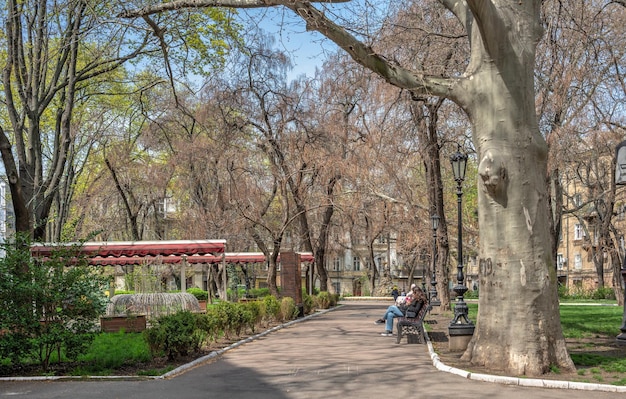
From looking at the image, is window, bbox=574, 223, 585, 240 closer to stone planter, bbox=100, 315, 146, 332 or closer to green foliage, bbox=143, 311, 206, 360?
stone planter, bbox=100, 315, 146, 332

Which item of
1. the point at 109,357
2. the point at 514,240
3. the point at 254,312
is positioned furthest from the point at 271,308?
the point at 514,240

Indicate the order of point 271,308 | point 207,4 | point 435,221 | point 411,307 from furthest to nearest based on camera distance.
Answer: point 435,221, point 271,308, point 411,307, point 207,4

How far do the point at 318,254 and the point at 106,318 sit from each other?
20712 millimetres

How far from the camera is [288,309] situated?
942 inches

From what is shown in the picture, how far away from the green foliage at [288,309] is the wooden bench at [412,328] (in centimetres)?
818

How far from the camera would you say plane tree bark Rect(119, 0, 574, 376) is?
33.5 ft

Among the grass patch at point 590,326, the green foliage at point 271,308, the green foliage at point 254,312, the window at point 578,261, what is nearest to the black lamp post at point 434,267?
the grass patch at point 590,326

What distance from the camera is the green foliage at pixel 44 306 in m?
11.0

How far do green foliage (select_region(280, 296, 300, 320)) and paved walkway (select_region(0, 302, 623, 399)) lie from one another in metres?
9.32

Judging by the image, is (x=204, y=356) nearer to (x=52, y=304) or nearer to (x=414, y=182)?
(x=52, y=304)

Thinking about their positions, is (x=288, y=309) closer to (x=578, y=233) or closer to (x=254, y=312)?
(x=254, y=312)

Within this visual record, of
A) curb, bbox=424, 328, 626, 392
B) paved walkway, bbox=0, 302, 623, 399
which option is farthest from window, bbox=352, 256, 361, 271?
curb, bbox=424, 328, 626, 392

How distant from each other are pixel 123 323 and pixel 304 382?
1067 centimetres

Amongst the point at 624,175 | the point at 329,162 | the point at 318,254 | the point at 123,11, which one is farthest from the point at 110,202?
the point at 624,175
